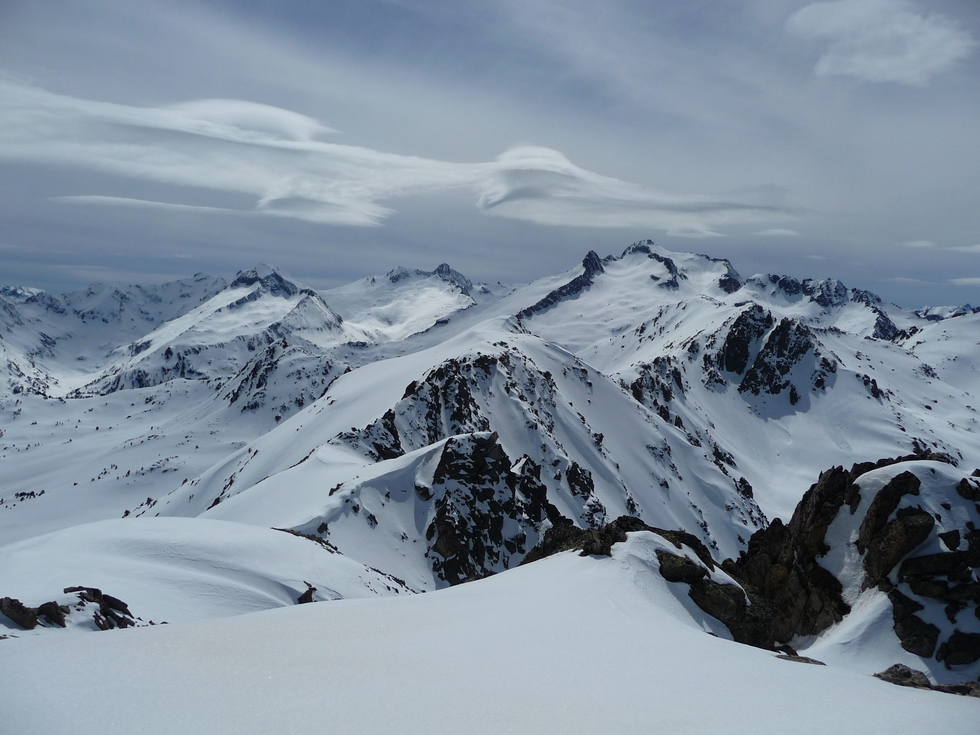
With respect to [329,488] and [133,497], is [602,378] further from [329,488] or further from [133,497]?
[133,497]

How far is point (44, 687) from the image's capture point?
1093 centimetres

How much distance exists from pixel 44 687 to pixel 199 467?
190718 millimetres

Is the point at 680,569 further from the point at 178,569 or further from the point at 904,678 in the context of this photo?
the point at 178,569

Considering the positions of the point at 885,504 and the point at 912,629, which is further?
the point at 885,504

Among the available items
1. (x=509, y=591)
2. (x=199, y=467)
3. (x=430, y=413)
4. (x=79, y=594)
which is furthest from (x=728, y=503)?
(x=199, y=467)

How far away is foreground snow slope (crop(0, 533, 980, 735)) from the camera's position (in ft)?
35.3

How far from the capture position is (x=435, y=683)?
1298cm

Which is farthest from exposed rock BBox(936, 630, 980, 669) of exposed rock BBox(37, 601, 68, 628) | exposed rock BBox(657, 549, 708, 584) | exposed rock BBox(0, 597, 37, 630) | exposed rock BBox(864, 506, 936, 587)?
exposed rock BBox(0, 597, 37, 630)

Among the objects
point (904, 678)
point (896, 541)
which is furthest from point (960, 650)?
point (904, 678)

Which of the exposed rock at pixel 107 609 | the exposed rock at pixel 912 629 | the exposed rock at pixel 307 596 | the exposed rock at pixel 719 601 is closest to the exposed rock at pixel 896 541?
the exposed rock at pixel 912 629

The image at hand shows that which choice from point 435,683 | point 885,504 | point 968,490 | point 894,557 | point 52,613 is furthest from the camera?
point 885,504

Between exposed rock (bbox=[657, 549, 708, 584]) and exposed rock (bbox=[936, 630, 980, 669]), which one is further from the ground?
exposed rock (bbox=[657, 549, 708, 584])

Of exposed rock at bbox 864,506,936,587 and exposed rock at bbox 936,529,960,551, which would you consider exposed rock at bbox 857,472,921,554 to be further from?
exposed rock at bbox 936,529,960,551

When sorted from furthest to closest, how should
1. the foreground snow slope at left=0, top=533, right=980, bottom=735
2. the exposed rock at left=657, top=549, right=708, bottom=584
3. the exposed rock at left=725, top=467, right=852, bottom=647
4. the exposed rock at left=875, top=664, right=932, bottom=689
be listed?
the exposed rock at left=725, top=467, right=852, bottom=647, the exposed rock at left=657, top=549, right=708, bottom=584, the exposed rock at left=875, top=664, right=932, bottom=689, the foreground snow slope at left=0, top=533, right=980, bottom=735
